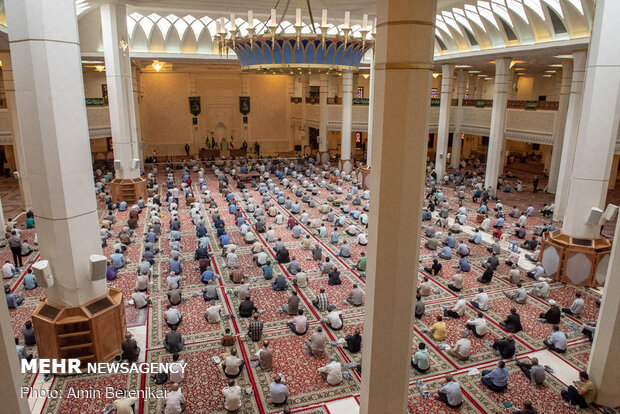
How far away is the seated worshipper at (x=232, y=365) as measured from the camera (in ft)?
19.9

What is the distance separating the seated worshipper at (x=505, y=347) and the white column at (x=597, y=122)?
4.06m

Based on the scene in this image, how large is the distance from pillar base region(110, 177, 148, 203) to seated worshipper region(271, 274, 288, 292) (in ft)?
25.8

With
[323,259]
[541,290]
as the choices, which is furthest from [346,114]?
[541,290]

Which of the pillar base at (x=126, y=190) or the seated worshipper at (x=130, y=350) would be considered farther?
the pillar base at (x=126, y=190)

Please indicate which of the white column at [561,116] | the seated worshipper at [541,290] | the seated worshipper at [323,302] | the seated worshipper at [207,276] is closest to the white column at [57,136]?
the seated worshipper at [207,276]

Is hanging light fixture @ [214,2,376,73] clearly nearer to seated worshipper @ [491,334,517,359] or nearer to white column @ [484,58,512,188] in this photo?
seated worshipper @ [491,334,517,359]

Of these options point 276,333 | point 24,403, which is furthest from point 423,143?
point 276,333

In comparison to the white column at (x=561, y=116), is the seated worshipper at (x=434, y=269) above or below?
below

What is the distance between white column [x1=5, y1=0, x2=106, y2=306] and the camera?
18.4 ft

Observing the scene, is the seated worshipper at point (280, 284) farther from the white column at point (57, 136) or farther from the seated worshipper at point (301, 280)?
the white column at point (57, 136)

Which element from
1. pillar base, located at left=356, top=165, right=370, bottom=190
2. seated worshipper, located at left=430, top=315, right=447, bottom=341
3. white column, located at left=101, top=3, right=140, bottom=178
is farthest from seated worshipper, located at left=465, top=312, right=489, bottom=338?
white column, located at left=101, top=3, right=140, bottom=178

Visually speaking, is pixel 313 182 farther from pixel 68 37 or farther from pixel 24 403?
pixel 24 403

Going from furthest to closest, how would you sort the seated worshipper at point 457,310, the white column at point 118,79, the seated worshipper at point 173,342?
the white column at point 118,79 < the seated worshipper at point 457,310 < the seated worshipper at point 173,342

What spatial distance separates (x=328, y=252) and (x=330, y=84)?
19467 millimetres
